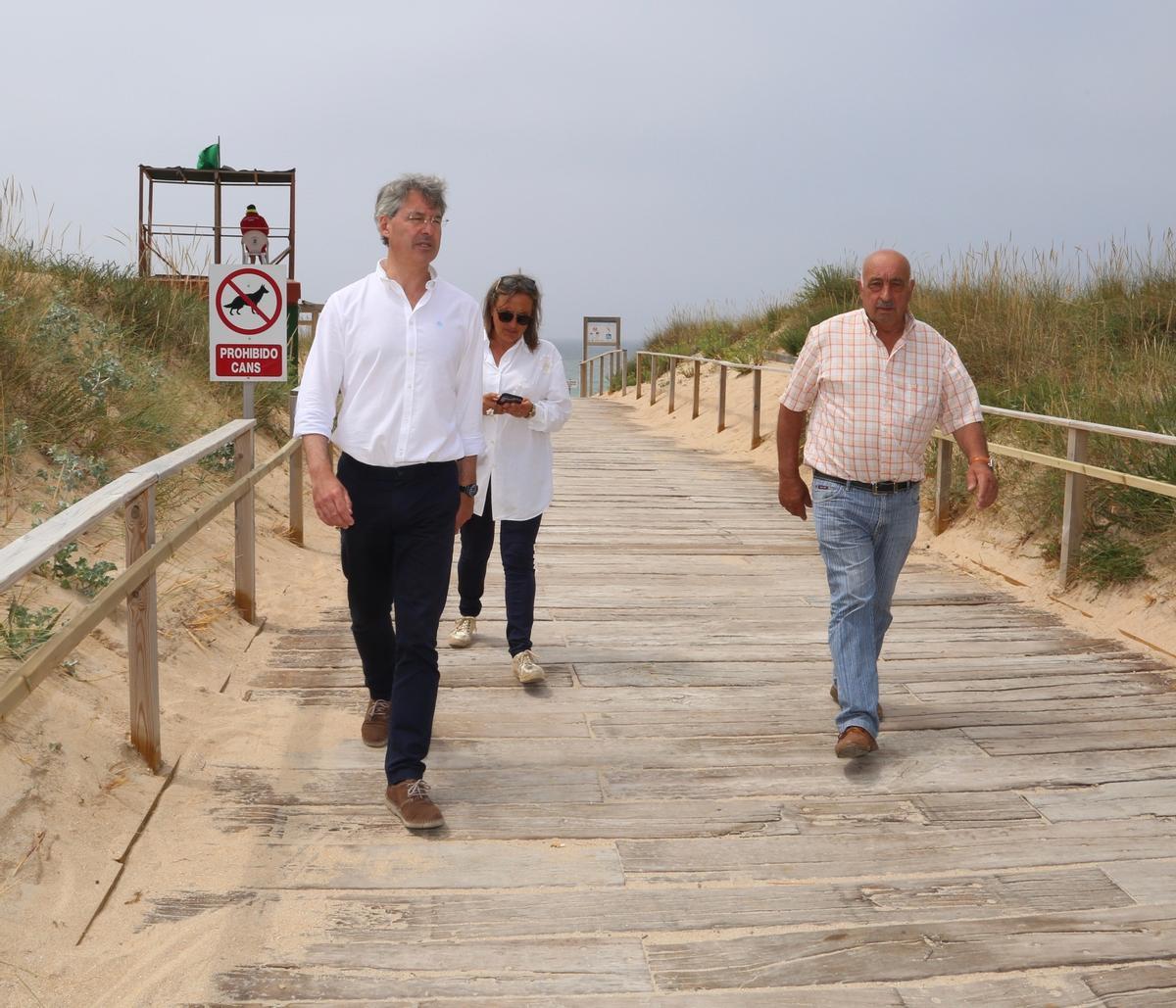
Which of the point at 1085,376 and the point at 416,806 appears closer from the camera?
the point at 416,806

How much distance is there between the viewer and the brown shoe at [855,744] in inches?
176

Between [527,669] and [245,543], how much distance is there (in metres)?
1.61

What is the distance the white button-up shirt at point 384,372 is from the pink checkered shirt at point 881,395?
4.21 ft

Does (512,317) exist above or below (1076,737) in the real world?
above

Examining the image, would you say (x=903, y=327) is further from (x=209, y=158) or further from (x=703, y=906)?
(x=209, y=158)

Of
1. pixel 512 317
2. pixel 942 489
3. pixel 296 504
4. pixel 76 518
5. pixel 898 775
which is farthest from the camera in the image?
pixel 942 489

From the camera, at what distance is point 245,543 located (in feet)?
20.1

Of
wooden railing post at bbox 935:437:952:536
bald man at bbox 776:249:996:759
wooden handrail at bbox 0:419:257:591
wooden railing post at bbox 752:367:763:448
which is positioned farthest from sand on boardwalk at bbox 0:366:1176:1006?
wooden railing post at bbox 752:367:763:448

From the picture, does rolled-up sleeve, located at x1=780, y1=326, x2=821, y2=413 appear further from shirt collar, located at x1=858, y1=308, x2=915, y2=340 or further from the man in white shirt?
the man in white shirt

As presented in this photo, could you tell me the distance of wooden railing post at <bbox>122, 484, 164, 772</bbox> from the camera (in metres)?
4.07

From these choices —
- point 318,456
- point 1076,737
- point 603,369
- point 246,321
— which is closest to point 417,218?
point 318,456

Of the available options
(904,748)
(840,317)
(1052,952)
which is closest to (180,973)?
(1052,952)

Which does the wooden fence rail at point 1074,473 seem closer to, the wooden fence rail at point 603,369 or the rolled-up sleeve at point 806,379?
the rolled-up sleeve at point 806,379

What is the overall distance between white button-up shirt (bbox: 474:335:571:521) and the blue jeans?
4.12 feet
